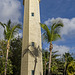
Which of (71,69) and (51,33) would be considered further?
(71,69)

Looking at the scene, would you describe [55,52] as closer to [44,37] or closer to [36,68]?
[36,68]

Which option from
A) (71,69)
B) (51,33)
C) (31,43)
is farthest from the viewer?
(71,69)

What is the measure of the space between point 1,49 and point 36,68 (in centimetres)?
1029

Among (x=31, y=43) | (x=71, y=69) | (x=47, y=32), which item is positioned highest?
(x=47, y=32)

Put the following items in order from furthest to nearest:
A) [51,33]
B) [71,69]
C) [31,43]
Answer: [71,69], [31,43], [51,33]

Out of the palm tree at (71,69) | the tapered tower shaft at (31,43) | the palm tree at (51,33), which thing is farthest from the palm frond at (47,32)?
the palm tree at (71,69)

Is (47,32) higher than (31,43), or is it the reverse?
(47,32)

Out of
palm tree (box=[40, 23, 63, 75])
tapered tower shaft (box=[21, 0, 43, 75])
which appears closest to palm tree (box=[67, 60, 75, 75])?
tapered tower shaft (box=[21, 0, 43, 75])

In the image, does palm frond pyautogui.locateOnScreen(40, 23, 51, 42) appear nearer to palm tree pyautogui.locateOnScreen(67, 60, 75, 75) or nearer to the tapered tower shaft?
the tapered tower shaft

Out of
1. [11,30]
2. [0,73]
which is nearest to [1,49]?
[0,73]

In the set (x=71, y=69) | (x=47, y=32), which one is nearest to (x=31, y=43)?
(x=47, y=32)

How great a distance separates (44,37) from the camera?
33.1 feet

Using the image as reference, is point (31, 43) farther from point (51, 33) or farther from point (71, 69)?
point (71, 69)

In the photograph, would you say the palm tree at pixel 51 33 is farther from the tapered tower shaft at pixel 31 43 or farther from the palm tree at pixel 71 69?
the palm tree at pixel 71 69
